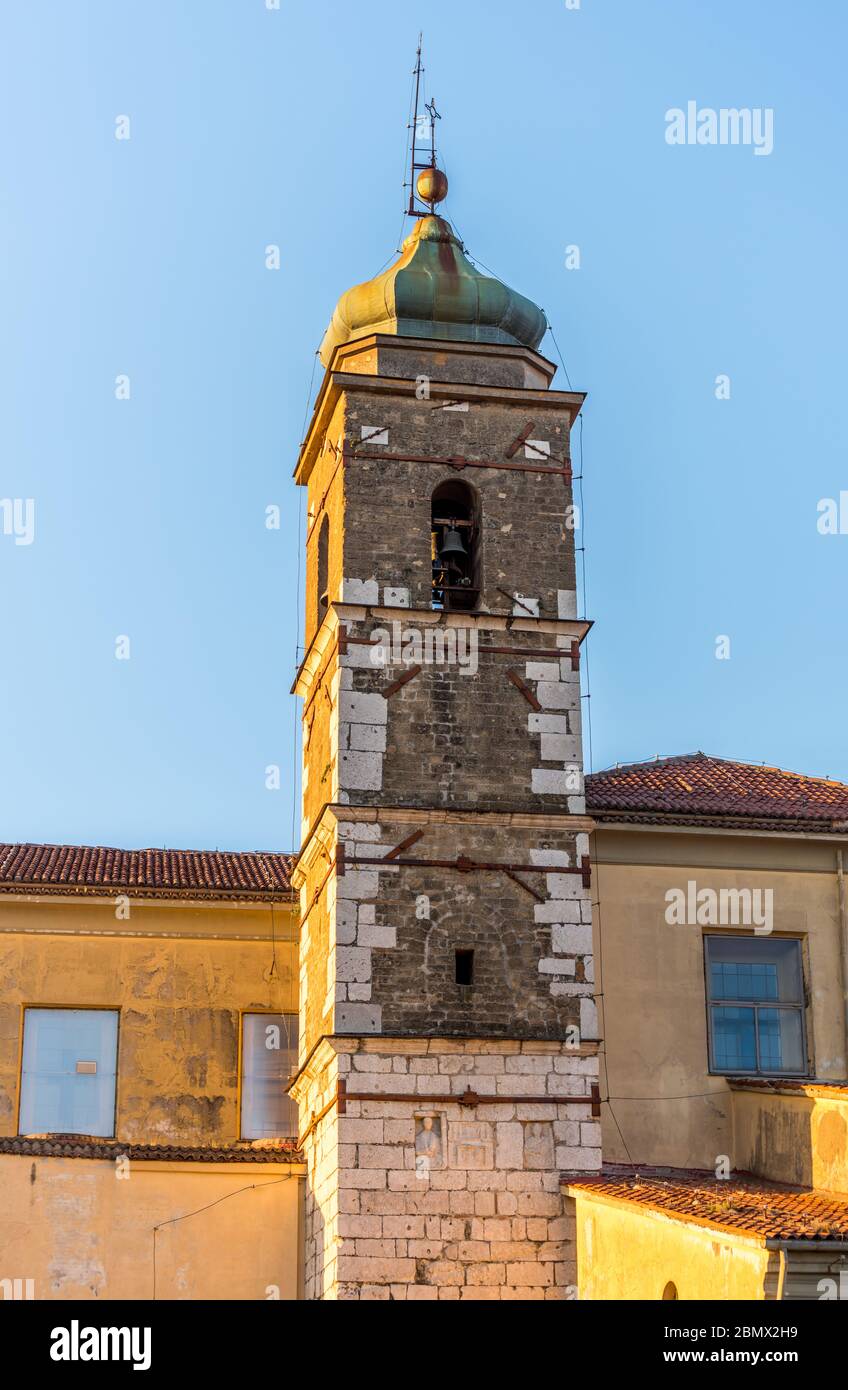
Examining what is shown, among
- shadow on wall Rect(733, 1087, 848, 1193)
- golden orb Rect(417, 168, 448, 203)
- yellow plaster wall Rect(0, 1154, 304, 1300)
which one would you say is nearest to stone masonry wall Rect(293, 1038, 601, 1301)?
yellow plaster wall Rect(0, 1154, 304, 1300)

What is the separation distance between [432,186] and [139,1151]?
12967mm

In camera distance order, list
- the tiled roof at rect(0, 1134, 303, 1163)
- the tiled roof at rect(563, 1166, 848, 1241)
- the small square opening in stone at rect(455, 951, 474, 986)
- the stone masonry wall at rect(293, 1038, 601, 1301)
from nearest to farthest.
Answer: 1. the tiled roof at rect(563, 1166, 848, 1241)
2. the stone masonry wall at rect(293, 1038, 601, 1301)
3. the small square opening in stone at rect(455, 951, 474, 986)
4. the tiled roof at rect(0, 1134, 303, 1163)

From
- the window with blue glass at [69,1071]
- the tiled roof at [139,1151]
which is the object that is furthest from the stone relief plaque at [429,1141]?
the window with blue glass at [69,1071]

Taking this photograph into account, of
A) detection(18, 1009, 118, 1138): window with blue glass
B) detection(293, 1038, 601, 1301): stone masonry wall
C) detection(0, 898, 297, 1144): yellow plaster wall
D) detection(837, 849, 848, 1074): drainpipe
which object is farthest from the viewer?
detection(0, 898, 297, 1144): yellow plaster wall

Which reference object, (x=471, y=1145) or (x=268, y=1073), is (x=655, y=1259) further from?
(x=268, y=1073)

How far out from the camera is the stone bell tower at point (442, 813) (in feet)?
76.1

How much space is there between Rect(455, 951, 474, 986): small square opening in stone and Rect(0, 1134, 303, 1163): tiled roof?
308 cm

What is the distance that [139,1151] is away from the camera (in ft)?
81.6

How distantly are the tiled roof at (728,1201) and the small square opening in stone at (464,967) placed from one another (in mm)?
2381

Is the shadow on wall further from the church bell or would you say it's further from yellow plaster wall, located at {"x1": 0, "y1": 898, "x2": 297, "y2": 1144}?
the church bell

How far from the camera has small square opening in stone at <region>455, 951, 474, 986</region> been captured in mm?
24016

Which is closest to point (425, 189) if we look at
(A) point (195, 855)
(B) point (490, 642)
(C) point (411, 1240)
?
(B) point (490, 642)

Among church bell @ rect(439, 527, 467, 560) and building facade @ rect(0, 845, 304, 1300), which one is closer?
church bell @ rect(439, 527, 467, 560)

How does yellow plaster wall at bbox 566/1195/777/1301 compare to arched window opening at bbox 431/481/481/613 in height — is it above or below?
below
